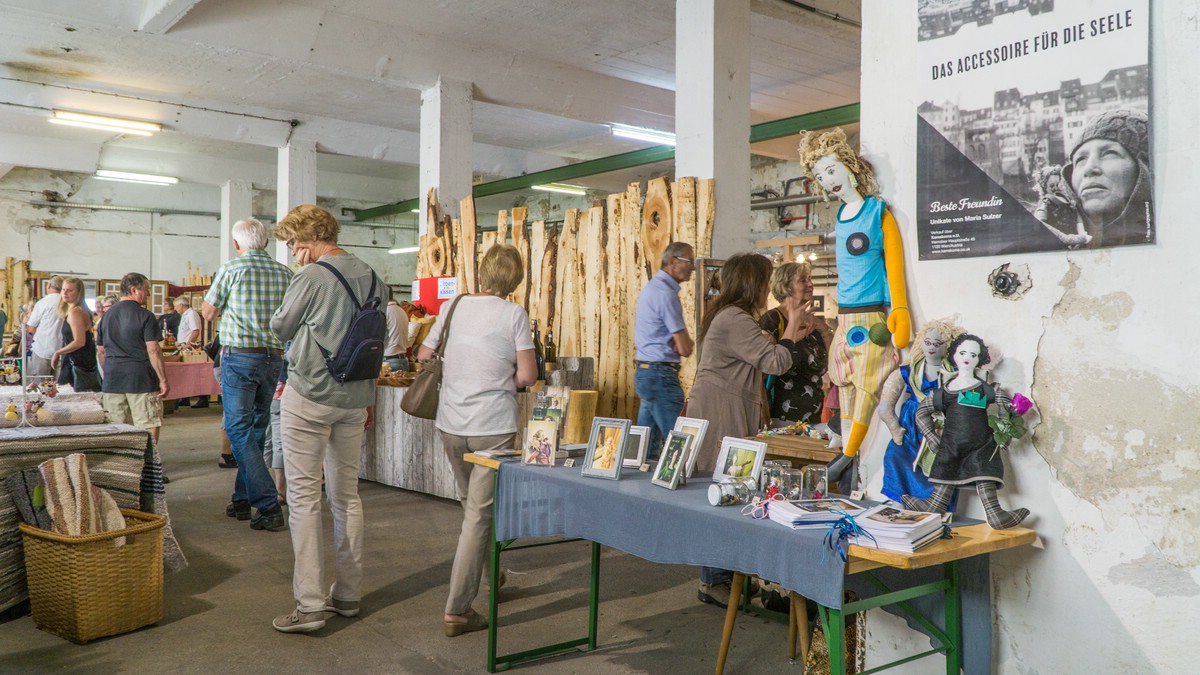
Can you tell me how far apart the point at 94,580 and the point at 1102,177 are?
3594 mm

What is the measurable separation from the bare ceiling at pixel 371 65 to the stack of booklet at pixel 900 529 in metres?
4.73

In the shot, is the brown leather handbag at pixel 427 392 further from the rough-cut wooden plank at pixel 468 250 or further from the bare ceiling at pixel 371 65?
the bare ceiling at pixel 371 65

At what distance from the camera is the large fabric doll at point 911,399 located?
2.42 m

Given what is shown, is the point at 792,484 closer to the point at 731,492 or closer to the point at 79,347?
the point at 731,492

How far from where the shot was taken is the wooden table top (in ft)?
6.61

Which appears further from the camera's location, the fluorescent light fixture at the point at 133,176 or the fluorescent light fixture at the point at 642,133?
the fluorescent light fixture at the point at 133,176

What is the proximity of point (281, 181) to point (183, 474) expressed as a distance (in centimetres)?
438

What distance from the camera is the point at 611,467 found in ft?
9.23

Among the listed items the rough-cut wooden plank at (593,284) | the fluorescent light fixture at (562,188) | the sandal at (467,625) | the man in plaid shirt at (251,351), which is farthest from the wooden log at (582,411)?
the fluorescent light fixture at (562,188)

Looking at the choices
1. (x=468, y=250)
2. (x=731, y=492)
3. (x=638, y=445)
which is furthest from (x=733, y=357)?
(x=468, y=250)

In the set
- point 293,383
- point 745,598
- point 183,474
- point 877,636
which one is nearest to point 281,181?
point 183,474

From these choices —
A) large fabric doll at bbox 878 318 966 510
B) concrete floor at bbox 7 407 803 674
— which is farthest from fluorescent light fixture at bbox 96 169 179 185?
large fabric doll at bbox 878 318 966 510

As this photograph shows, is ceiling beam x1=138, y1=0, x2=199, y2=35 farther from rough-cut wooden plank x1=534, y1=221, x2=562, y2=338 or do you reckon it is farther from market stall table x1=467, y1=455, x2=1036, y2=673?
market stall table x1=467, y1=455, x2=1036, y2=673

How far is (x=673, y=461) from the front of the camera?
269cm
